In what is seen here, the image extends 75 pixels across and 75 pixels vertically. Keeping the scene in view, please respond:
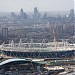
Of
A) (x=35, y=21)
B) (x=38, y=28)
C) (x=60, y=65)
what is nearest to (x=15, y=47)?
(x=60, y=65)

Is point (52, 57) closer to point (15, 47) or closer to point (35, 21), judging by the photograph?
point (15, 47)

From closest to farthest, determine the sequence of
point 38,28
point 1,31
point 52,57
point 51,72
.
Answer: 1. point 51,72
2. point 52,57
3. point 1,31
4. point 38,28

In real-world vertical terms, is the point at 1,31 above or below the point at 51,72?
above

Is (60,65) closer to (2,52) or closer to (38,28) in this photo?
(2,52)

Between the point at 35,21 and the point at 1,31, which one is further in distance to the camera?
the point at 35,21

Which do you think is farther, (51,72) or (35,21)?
(35,21)

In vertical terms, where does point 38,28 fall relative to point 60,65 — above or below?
above

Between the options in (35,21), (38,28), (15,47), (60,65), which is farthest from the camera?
(35,21)

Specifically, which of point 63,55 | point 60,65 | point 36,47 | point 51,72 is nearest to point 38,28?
point 36,47

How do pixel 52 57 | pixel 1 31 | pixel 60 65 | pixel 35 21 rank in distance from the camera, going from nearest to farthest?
pixel 60 65 → pixel 52 57 → pixel 1 31 → pixel 35 21
